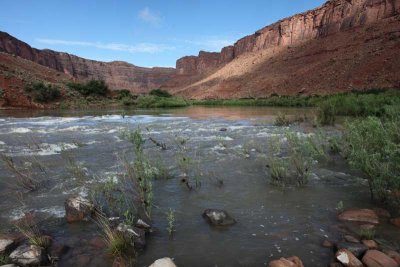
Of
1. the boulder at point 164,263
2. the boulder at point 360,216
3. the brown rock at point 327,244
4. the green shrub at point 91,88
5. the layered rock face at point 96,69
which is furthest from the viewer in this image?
the layered rock face at point 96,69

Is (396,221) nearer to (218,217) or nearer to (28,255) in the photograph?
(218,217)

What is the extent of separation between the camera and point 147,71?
180 m

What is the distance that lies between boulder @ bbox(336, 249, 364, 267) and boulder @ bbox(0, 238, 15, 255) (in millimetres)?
3538

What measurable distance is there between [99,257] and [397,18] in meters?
65.4

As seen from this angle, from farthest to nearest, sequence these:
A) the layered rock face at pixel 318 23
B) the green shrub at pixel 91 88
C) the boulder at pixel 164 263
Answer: the layered rock face at pixel 318 23 < the green shrub at pixel 91 88 < the boulder at pixel 164 263

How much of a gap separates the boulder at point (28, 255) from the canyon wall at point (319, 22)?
2698 inches

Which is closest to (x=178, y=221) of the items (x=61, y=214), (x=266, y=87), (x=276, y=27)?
(x=61, y=214)

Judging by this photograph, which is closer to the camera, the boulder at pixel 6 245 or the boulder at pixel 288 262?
the boulder at pixel 288 262

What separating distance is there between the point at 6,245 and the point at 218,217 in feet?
8.31

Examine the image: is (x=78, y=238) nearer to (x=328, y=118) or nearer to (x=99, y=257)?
(x=99, y=257)

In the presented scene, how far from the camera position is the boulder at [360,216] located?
4602 mm

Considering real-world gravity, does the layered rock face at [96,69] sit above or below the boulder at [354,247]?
above

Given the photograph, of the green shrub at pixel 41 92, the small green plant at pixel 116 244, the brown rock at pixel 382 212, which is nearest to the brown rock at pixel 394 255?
the brown rock at pixel 382 212

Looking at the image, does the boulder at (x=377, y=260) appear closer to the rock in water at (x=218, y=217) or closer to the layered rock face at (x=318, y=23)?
the rock in water at (x=218, y=217)
